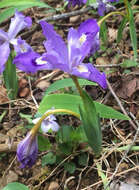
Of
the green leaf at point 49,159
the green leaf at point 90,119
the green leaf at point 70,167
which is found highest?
the green leaf at point 90,119

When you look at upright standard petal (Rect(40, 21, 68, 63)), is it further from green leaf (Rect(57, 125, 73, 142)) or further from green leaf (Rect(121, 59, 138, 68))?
green leaf (Rect(121, 59, 138, 68))

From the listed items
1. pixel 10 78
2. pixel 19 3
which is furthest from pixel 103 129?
pixel 19 3

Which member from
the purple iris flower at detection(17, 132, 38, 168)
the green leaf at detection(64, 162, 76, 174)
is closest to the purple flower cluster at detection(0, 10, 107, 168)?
the purple iris flower at detection(17, 132, 38, 168)

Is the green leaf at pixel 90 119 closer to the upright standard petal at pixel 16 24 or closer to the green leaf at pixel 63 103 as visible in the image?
the green leaf at pixel 63 103

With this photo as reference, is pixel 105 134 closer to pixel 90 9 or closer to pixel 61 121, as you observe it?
pixel 61 121

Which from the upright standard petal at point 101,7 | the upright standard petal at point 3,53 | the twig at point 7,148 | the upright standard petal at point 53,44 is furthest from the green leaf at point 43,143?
the upright standard petal at point 101,7
